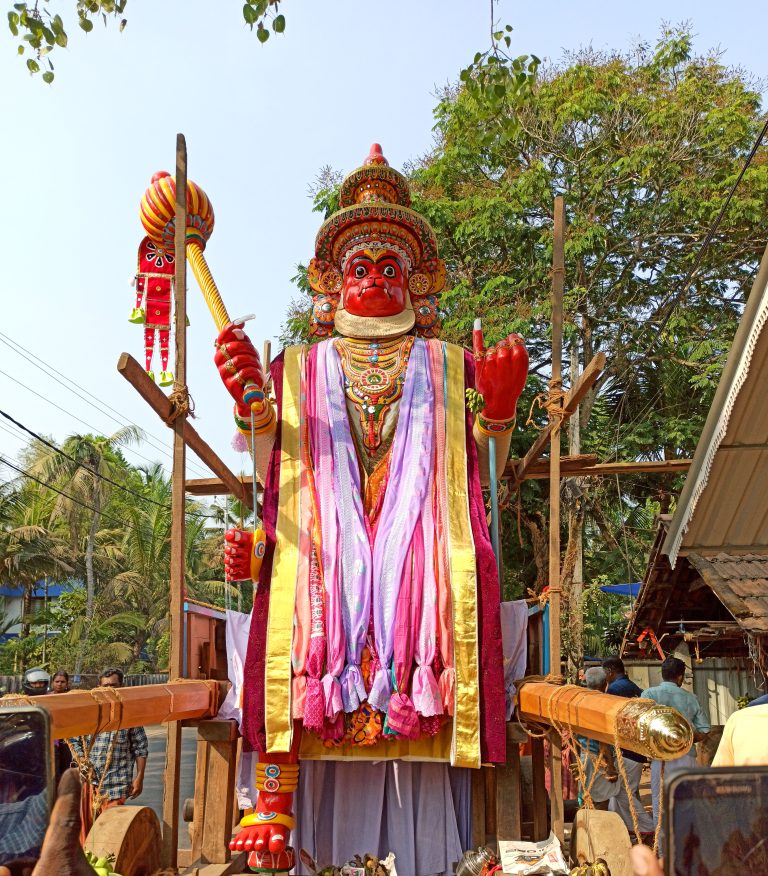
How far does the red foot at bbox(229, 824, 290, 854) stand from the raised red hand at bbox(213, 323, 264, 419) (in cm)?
191

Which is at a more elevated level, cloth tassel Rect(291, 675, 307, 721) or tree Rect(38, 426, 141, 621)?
tree Rect(38, 426, 141, 621)

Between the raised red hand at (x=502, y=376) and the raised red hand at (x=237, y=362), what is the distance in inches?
42.8

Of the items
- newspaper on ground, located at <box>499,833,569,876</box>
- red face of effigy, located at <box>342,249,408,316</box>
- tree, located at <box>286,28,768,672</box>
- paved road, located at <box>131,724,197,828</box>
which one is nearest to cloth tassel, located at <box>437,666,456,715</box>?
newspaper on ground, located at <box>499,833,569,876</box>

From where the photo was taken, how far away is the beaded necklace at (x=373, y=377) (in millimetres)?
4871

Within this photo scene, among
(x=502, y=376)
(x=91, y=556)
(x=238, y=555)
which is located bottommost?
(x=238, y=555)

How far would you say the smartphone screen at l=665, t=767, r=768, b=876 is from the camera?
4.69 ft

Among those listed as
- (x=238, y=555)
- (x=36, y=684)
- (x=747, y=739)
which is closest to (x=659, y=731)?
(x=747, y=739)

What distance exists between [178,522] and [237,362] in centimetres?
81

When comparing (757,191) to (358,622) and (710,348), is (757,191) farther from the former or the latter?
(358,622)

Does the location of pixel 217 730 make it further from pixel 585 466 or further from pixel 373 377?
pixel 585 466

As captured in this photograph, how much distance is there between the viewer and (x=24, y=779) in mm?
1897

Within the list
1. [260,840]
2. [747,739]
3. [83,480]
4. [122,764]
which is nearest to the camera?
[747,739]

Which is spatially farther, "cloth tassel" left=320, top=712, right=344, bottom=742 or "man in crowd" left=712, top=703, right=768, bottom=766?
"cloth tassel" left=320, top=712, right=344, bottom=742

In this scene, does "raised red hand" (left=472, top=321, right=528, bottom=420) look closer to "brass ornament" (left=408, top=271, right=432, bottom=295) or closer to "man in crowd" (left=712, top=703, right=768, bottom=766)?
"brass ornament" (left=408, top=271, right=432, bottom=295)
